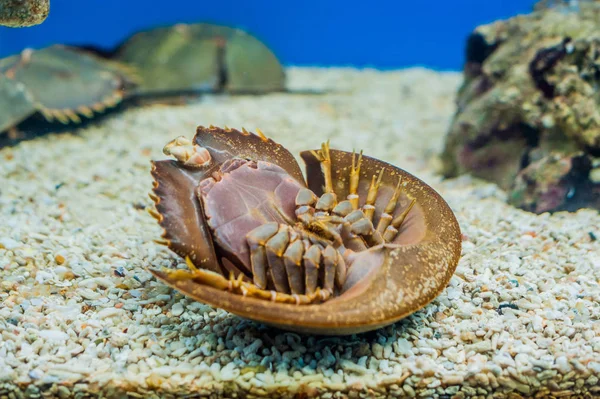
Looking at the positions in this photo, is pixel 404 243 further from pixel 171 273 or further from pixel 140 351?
pixel 140 351

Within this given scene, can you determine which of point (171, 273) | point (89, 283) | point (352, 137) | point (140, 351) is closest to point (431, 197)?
point (171, 273)

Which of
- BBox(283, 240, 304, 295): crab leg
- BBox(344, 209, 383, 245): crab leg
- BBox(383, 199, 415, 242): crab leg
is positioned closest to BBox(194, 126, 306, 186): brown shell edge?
BBox(344, 209, 383, 245): crab leg

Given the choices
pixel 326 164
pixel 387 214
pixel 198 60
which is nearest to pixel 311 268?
pixel 387 214

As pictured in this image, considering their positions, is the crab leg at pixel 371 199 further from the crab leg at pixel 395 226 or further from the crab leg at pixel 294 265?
the crab leg at pixel 294 265

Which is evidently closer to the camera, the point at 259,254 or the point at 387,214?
the point at 259,254

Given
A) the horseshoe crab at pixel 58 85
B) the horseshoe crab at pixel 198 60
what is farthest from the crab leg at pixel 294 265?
the horseshoe crab at pixel 198 60

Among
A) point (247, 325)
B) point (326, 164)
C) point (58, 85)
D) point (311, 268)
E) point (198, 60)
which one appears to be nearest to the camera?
point (311, 268)

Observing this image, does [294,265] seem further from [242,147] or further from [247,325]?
[242,147]

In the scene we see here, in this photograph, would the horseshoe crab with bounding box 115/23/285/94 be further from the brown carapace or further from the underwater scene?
the brown carapace

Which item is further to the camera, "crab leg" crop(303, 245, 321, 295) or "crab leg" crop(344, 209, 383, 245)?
"crab leg" crop(344, 209, 383, 245)
